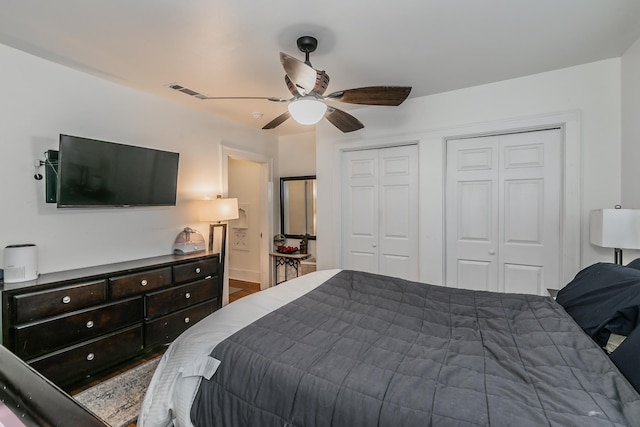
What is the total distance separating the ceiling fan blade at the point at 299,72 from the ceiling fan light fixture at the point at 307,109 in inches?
3.1

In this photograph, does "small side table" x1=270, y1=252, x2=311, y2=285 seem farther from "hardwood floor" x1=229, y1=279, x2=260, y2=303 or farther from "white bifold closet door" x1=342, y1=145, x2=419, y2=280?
"white bifold closet door" x1=342, y1=145, x2=419, y2=280

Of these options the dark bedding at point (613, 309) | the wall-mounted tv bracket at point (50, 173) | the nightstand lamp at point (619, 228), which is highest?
the wall-mounted tv bracket at point (50, 173)

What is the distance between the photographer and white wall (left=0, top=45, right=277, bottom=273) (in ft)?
7.29

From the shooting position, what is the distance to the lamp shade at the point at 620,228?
1.95m

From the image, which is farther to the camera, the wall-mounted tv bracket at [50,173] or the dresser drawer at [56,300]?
the wall-mounted tv bracket at [50,173]

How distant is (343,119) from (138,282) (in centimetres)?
227

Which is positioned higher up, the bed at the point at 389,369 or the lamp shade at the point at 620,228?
the lamp shade at the point at 620,228

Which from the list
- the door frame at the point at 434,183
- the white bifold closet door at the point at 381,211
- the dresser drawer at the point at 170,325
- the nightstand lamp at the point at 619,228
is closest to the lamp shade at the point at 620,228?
A: the nightstand lamp at the point at 619,228

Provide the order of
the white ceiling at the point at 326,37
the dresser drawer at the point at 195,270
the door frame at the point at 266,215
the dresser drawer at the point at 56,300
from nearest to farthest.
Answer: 1. the white ceiling at the point at 326,37
2. the dresser drawer at the point at 56,300
3. the dresser drawer at the point at 195,270
4. the door frame at the point at 266,215

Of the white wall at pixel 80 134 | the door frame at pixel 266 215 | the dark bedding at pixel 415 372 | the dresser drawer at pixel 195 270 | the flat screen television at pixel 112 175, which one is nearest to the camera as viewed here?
the dark bedding at pixel 415 372

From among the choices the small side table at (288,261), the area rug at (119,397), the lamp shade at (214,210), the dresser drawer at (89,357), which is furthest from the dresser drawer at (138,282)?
the small side table at (288,261)

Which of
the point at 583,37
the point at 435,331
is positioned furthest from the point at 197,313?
the point at 583,37

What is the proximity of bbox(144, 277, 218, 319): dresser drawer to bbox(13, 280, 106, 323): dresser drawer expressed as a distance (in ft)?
1.34

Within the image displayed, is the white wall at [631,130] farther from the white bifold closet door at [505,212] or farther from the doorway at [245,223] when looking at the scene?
the doorway at [245,223]
